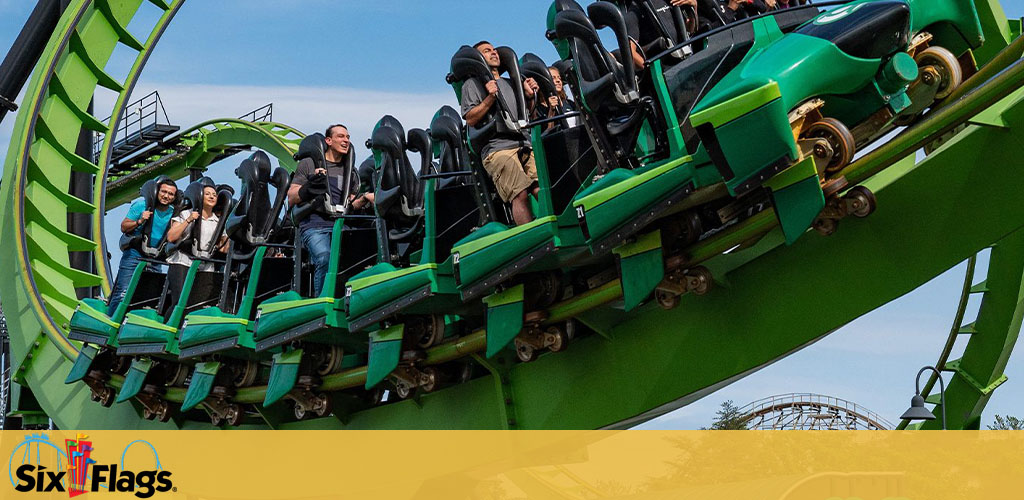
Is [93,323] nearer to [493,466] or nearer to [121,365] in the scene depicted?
[121,365]

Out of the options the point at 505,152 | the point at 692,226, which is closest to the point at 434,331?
the point at 505,152

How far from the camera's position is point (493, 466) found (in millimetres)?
5402

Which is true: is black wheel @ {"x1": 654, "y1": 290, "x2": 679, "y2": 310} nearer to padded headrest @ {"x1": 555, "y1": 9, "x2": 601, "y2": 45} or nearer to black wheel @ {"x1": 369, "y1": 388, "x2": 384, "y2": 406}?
padded headrest @ {"x1": 555, "y1": 9, "x2": 601, "y2": 45}

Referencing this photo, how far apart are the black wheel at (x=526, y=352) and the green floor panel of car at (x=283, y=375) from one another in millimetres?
1536

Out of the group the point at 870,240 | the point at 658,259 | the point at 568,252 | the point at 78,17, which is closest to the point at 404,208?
the point at 568,252

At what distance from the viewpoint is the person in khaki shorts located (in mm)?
5035

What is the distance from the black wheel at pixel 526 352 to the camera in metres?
5.05

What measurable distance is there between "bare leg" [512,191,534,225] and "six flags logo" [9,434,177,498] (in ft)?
10.7

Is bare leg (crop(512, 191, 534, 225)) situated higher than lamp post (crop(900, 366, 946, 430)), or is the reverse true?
bare leg (crop(512, 191, 534, 225))

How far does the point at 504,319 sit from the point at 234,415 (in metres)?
2.92

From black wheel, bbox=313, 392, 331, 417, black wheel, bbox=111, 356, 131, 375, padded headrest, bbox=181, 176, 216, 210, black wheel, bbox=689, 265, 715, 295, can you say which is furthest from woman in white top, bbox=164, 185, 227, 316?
black wheel, bbox=689, 265, 715, 295

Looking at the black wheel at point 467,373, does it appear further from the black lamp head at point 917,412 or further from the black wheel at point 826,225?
the black wheel at point 826,225

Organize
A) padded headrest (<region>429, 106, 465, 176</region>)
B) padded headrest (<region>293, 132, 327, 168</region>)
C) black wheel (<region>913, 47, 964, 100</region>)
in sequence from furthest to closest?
padded headrest (<region>293, 132, 327, 168</region>), padded headrest (<region>429, 106, 465, 176</region>), black wheel (<region>913, 47, 964, 100</region>)

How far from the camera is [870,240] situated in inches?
164
